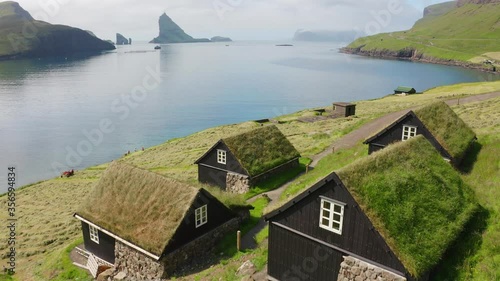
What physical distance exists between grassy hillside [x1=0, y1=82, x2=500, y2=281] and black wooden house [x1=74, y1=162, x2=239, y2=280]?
7.07 feet

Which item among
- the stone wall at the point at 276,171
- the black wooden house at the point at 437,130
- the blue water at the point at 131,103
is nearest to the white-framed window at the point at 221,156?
the stone wall at the point at 276,171

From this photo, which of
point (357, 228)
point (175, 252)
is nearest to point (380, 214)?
point (357, 228)

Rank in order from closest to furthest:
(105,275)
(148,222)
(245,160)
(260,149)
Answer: (148,222)
(105,275)
(245,160)
(260,149)

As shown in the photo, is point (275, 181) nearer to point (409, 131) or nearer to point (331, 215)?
point (409, 131)

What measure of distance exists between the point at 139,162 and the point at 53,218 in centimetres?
2189

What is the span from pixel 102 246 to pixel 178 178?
57.1 ft

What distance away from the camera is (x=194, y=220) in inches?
946

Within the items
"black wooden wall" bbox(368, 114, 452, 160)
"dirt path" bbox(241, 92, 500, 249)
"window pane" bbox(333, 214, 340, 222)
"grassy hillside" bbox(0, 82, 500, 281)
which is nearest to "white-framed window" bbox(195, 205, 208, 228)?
"grassy hillside" bbox(0, 82, 500, 281)

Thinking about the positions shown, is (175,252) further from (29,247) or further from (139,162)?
(139,162)

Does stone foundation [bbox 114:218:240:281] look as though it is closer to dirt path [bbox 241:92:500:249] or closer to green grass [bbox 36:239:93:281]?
dirt path [bbox 241:92:500:249]

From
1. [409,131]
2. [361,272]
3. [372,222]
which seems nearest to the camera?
[372,222]

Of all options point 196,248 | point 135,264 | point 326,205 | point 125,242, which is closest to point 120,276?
point 135,264

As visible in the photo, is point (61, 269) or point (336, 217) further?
point (61, 269)

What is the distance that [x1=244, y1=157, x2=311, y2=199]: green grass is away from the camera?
116 ft
